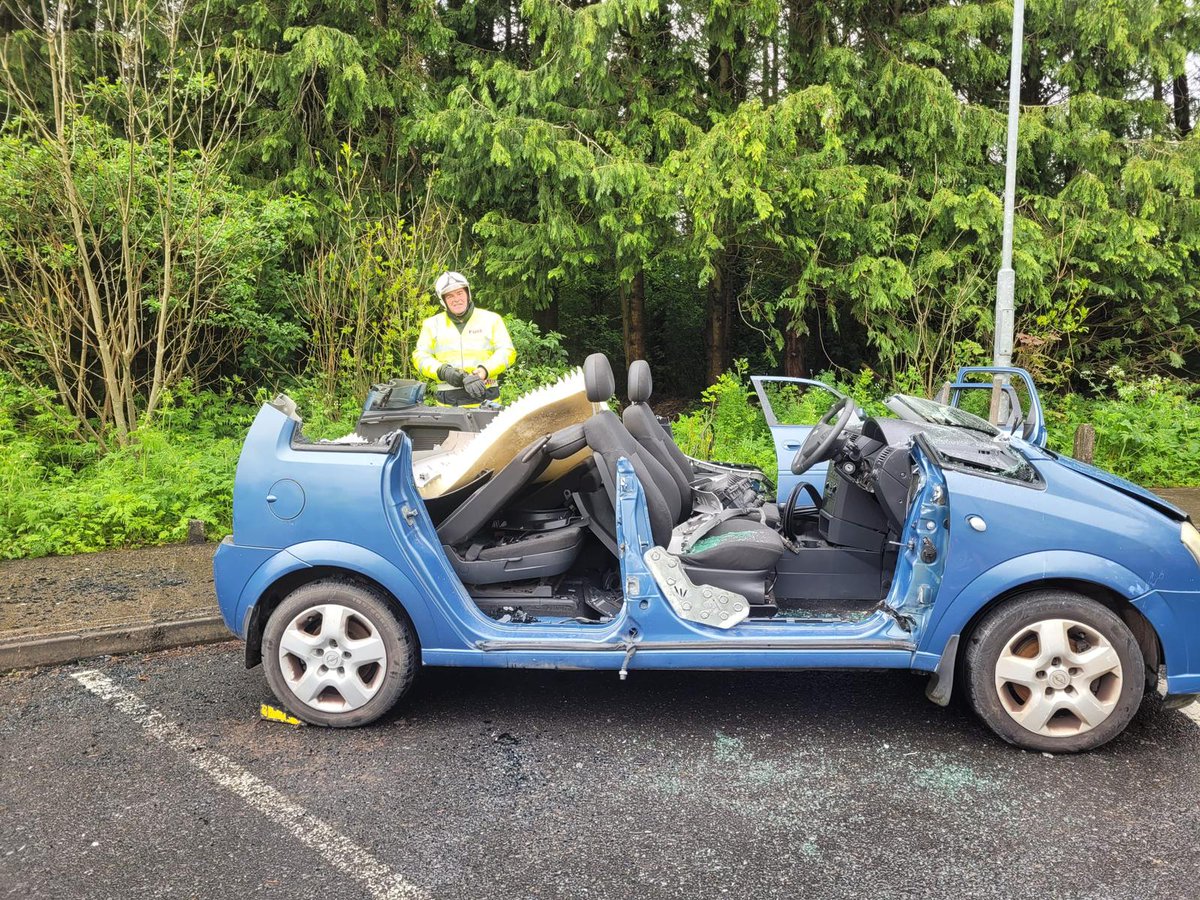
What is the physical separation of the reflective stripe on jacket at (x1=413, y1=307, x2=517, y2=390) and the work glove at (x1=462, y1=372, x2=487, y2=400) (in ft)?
0.47

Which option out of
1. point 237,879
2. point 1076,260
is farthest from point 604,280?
point 237,879

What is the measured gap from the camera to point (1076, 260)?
10.8m

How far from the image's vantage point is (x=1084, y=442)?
8.94 m

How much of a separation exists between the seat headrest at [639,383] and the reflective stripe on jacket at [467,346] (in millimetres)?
3251

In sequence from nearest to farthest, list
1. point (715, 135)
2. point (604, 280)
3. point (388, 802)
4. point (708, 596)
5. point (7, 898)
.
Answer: point (7, 898) < point (388, 802) < point (708, 596) < point (715, 135) < point (604, 280)

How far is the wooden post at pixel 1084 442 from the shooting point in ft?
29.2

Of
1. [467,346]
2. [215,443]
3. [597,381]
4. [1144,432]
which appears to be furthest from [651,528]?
[1144,432]

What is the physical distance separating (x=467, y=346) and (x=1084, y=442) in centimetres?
611

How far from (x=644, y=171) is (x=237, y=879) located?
874 centimetres

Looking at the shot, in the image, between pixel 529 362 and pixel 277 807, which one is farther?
pixel 529 362

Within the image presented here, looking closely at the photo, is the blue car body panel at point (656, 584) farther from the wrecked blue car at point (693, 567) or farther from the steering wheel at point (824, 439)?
the steering wheel at point (824, 439)

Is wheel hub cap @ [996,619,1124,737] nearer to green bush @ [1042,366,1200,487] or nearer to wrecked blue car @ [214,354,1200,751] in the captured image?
wrecked blue car @ [214,354,1200,751]

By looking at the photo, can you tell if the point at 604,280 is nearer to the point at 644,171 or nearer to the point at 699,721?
the point at 644,171

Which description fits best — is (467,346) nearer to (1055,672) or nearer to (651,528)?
(651,528)
